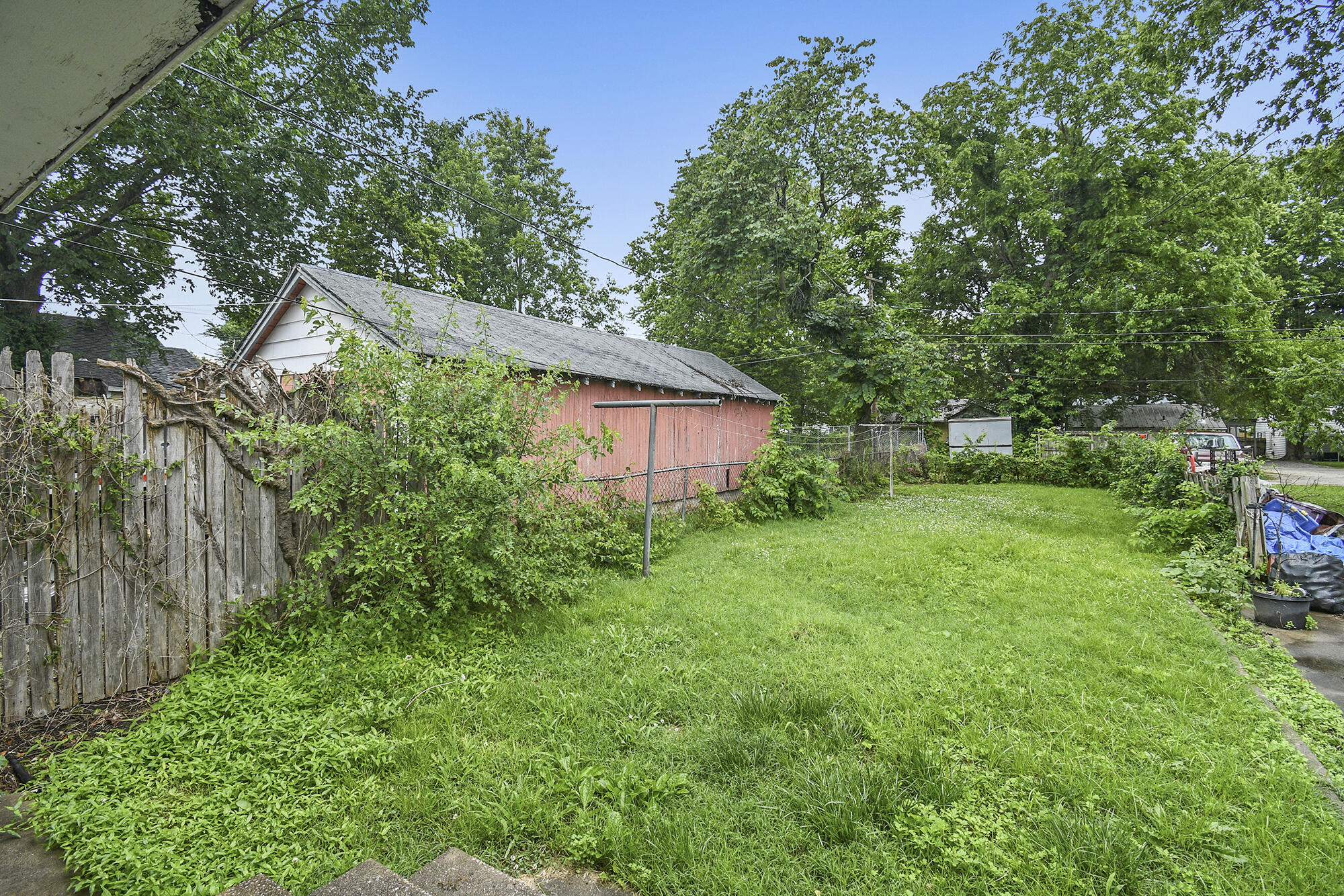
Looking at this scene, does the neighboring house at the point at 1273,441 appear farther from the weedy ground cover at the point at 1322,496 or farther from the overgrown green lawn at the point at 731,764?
the overgrown green lawn at the point at 731,764

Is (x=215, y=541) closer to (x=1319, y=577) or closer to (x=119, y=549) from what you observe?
(x=119, y=549)

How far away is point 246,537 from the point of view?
385 centimetres

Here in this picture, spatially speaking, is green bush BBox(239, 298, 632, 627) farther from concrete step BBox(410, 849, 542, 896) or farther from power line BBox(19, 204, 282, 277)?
power line BBox(19, 204, 282, 277)

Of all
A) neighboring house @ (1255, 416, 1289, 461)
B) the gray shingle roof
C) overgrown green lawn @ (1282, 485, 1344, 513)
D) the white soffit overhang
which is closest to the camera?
the white soffit overhang

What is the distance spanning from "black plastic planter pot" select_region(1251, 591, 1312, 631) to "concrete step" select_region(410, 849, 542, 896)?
273 inches

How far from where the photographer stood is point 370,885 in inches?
68.7

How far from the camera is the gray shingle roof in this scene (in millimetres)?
7617

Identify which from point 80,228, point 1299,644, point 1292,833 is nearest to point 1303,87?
point 1299,644

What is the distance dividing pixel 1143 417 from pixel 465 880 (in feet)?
129

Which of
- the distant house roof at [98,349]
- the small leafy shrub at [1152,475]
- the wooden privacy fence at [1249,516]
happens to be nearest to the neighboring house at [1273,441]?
the small leafy shrub at [1152,475]

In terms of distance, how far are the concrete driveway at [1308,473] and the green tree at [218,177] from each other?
27135 mm

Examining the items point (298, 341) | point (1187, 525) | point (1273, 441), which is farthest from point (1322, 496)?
point (1273, 441)

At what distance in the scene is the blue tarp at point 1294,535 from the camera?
5.83 m

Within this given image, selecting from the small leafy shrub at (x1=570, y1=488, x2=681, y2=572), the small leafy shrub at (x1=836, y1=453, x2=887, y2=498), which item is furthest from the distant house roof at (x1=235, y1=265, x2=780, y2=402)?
the small leafy shrub at (x1=836, y1=453, x2=887, y2=498)
